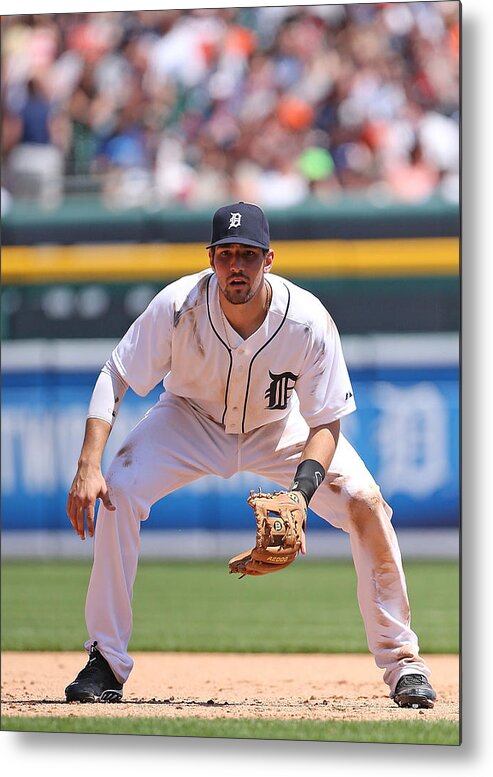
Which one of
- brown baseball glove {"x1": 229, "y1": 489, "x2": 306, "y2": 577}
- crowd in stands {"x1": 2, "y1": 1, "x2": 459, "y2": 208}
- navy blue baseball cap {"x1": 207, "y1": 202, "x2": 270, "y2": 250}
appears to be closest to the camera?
brown baseball glove {"x1": 229, "y1": 489, "x2": 306, "y2": 577}

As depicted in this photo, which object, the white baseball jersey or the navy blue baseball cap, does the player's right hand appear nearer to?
the white baseball jersey

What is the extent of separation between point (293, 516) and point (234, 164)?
3.04 metres

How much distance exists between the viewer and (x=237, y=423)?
3467 mm

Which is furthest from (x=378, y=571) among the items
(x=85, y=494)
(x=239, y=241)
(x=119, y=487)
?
(x=239, y=241)

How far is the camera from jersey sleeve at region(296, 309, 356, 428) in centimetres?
327

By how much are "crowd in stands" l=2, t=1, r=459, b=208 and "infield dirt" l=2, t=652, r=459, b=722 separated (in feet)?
5.70

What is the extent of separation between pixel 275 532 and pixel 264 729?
1.85 feet

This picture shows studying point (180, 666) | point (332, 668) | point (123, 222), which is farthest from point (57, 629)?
point (123, 222)

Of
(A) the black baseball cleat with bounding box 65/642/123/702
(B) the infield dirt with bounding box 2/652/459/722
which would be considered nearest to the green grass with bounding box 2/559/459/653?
(B) the infield dirt with bounding box 2/652/459/722

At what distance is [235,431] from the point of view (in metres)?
3.48

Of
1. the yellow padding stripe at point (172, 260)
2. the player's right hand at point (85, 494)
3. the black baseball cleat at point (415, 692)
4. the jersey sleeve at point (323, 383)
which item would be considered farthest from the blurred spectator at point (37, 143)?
the black baseball cleat at point (415, 692)

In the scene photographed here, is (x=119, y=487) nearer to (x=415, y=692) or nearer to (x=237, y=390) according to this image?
(x=237, y=390)

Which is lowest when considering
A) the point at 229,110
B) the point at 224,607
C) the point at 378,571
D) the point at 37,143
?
the point at 224,607

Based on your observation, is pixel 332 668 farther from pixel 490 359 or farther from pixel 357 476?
pixel 490 359
